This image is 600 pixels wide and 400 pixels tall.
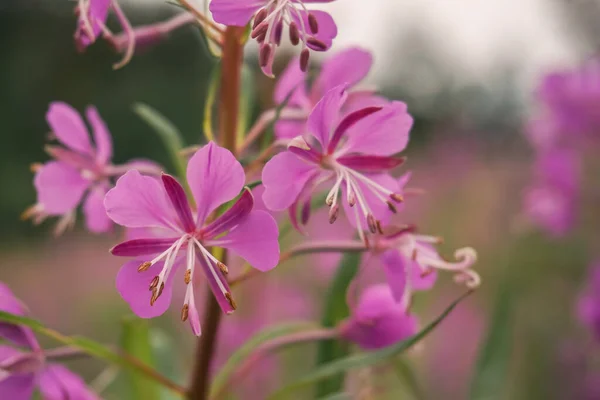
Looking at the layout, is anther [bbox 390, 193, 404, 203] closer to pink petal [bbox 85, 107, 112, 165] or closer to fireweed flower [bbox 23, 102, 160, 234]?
fireweed flower [bbox 23, 102, 160, 234]

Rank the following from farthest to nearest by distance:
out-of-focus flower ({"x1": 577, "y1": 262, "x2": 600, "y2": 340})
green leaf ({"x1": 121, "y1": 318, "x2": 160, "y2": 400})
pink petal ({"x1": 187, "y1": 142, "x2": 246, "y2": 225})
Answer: out-of-focus flower ({"x1": 577, "y1": 262, "x2": 600, "y2": 340}) < green leaf ({"x1": 121, "y1": 318, "x2": 160, "y2": 400}) < pink petal ({"x1": 187, "y1": 142, "x2": 246, "y2": 225})

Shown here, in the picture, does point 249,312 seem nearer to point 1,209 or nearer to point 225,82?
point 225,82

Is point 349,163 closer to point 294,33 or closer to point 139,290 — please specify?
point 294,33

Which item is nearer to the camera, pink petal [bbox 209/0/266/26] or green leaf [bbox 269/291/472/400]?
pink petal [bbox 209/0/266/26]

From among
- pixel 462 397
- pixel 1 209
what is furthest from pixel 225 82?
pixel 1 209

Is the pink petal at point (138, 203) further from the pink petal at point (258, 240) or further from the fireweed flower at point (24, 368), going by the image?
the fireweed flower at point (24, 368)

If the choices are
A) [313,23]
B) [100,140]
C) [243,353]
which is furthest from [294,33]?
[243,353]

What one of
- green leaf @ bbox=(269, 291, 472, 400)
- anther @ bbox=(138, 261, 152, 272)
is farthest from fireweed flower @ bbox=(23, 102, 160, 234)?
green leaf @ bbox=(269, 291, 472, 400)
